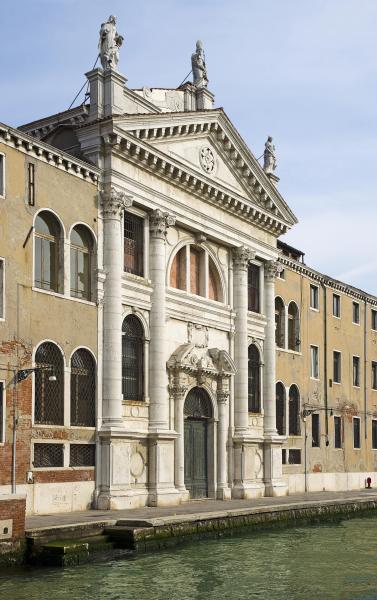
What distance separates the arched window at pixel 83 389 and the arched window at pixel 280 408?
1176 centimetres

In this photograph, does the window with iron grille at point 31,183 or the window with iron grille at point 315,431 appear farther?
the window with iron grille at point 315,431

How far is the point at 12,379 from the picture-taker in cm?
2184

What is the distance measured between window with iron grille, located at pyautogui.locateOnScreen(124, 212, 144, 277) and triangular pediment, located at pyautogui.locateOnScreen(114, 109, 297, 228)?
2.02 meters

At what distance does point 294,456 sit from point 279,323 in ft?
16.7

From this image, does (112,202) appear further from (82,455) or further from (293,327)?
(293,327)

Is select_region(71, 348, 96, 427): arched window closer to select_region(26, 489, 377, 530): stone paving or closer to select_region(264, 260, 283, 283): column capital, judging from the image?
select_region(26, 489, 377, 530): stone paving

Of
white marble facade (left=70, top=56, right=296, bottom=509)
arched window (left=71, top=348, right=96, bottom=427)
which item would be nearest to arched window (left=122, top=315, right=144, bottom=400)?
white marble facade (left=70, top=56, right=296, bottom=509)

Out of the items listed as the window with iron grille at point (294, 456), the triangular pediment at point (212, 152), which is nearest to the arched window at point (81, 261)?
the triangular pediment at point (212, 152)

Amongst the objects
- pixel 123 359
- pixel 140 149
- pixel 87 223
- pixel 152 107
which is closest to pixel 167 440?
pixel 123 359

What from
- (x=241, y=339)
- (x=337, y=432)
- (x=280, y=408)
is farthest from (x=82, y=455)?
(x=337, y=432)

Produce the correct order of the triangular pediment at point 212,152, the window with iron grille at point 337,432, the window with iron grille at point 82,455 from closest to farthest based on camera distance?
1. the window with iron grille at point 82,455
2. the triangular pediment at point 212,152
3. the window with iron grille at point 337,432

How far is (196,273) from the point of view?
30219mm

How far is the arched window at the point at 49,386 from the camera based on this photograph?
22812 mm

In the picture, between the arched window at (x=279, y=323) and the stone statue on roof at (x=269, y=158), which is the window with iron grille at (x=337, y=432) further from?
the stone statue on roof at (x=269, y=158)
